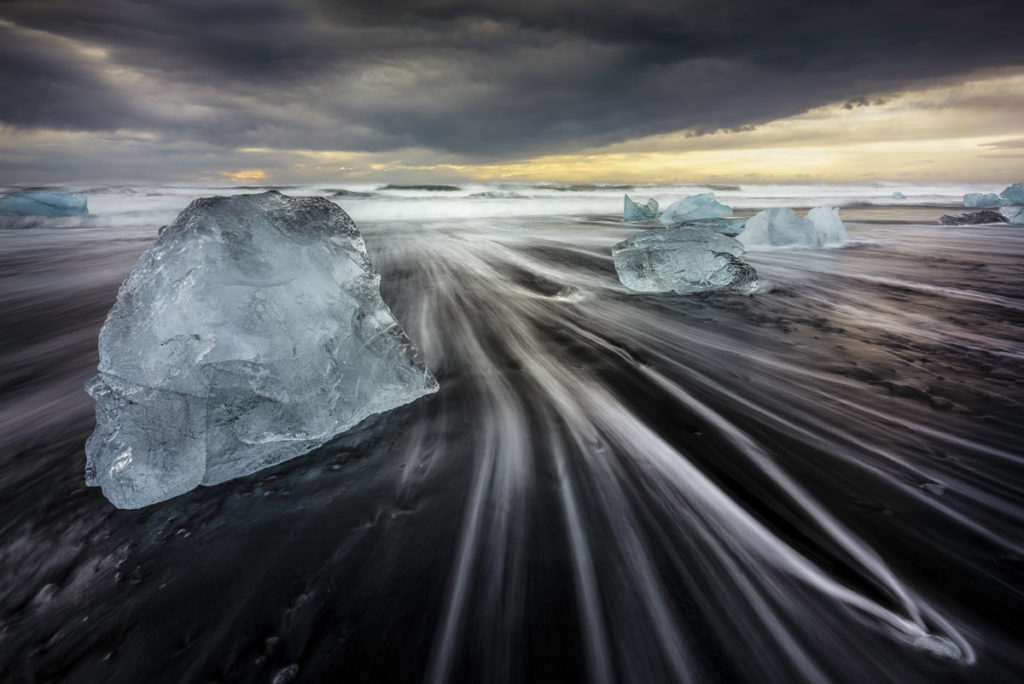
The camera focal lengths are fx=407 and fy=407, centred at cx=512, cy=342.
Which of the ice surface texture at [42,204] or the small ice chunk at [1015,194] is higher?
the small ice chunk at [1015,194]

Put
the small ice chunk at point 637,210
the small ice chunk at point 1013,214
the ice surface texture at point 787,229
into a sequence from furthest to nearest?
the small ice chunk at point 637,210 → the small ice chunk at point 1013,214 → the ice surface texture at point 787,229

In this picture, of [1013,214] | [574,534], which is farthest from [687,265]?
[1013,214]

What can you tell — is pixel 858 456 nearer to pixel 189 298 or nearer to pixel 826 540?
pixel 826 540

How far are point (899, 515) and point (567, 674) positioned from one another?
1673 millimetres

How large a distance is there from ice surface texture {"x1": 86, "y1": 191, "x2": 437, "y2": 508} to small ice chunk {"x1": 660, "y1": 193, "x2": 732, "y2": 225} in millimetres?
17583

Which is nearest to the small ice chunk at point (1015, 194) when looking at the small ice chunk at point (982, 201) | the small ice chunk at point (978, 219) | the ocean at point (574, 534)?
the small ice chunk at point (982, 201)

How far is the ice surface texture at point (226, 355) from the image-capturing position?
6.36 feet

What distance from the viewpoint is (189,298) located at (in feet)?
6.74

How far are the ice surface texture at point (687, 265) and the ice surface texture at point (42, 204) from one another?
22393 millimetres

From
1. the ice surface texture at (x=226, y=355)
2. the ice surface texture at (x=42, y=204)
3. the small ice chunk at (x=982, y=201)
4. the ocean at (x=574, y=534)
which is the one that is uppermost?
the small ice chunk at (x=982, y=201)

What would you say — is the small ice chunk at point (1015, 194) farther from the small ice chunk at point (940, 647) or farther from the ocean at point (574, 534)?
the small ice chunk at point (940, 647)

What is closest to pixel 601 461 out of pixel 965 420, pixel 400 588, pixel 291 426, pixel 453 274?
pixel 400 588

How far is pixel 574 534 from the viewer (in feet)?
5.69

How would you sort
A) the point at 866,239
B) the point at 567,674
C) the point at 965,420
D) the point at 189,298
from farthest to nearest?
the point at 866,239 < the point at 965,420 < the point at 189,298 < the point at 567,674
